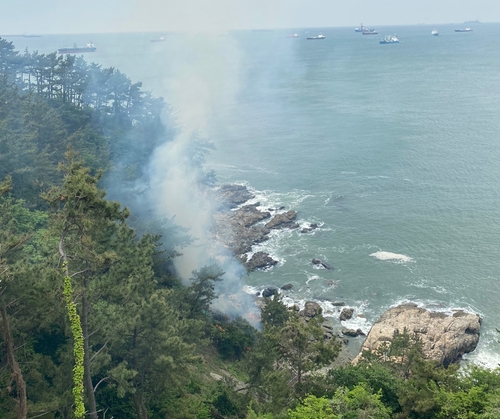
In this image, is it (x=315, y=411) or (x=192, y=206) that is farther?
(x=192, y=206)

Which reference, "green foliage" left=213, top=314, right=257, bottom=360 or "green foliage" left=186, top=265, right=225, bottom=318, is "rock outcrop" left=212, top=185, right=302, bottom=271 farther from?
"green foliage" left=186, top=265, right=225, bottom=318

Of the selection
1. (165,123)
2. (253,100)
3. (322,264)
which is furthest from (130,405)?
(253,100)

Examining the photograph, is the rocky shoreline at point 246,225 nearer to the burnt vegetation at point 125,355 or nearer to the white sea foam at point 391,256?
the white sea foam at point 391,256

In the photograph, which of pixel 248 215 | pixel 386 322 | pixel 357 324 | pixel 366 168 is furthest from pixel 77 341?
pixel 366 168

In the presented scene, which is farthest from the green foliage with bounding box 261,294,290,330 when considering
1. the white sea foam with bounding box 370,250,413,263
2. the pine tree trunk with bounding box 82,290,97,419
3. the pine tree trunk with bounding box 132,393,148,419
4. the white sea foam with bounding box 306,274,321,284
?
the white sea foam with bounding box 370,250,413,263

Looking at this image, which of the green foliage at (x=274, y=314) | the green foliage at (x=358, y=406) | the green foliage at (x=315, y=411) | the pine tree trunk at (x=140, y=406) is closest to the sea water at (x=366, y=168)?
the green foliage at (x=274, y=314)

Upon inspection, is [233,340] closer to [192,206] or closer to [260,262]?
[260,262]
